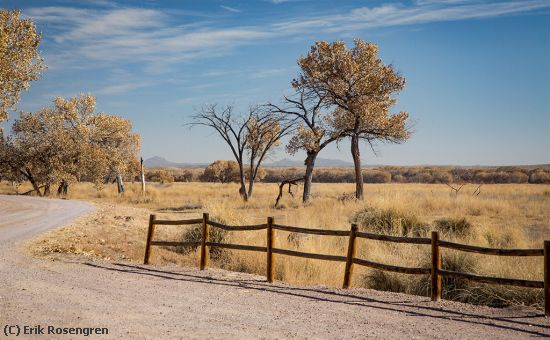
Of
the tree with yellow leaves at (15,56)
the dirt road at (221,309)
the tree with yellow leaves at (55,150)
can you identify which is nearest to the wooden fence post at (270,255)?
the dirt road at (221,309)

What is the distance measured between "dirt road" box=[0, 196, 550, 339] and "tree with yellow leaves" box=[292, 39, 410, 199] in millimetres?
18685

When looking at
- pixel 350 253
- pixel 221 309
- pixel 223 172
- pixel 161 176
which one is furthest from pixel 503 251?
pixel 223 172

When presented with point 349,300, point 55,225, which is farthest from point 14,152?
point 349,300

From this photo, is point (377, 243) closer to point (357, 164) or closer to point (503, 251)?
point (503, 251)

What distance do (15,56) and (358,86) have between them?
17.8 metres

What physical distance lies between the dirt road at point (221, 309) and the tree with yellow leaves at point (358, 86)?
18.7 meters

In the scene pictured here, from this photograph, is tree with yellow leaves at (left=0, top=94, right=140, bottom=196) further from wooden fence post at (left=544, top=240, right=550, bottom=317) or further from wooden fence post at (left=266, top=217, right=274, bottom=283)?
wooden fence post at (left=544, top=240, right=550, bottom=317)

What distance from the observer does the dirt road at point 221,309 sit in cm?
729

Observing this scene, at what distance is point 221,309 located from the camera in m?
8.53

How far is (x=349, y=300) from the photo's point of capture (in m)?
9.38

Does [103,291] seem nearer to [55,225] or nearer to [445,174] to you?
[55,225]

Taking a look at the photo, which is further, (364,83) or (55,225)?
(364,83)

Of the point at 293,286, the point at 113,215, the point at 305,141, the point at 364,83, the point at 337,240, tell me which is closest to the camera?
the point at 293,286

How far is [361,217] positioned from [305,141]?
1197cm
